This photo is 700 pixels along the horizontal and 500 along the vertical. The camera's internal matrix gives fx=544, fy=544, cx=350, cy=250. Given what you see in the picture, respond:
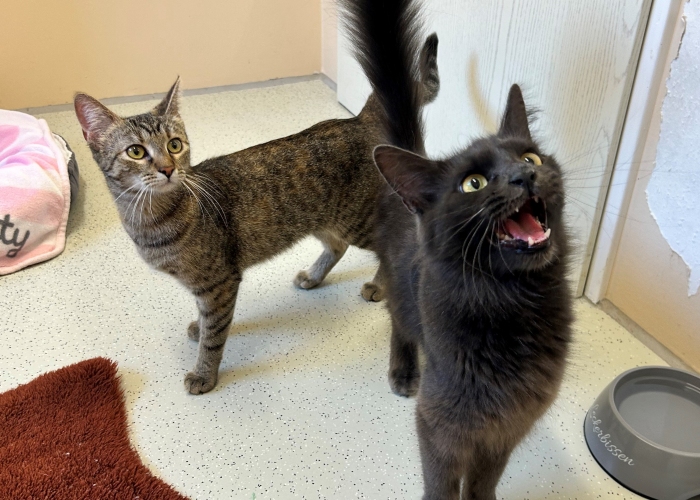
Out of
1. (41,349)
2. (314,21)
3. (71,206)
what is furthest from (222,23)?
(41,349)

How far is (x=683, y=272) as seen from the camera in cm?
127

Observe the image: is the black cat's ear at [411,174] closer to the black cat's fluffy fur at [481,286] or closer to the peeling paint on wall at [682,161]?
the black cat's fluffy fur at [481,286]

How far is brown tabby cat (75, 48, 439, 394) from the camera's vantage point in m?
1.23

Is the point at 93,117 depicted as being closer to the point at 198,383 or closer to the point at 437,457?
the point at 198,383

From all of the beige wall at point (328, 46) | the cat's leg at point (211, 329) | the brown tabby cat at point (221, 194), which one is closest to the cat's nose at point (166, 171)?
the brown tabby cat at point (221, 194)

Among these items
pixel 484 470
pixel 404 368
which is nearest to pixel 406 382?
pixel 404 368

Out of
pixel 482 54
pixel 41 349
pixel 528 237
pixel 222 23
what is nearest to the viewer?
pixel 528 237

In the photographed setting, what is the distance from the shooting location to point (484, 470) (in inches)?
40.4

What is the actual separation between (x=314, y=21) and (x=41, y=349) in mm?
2263

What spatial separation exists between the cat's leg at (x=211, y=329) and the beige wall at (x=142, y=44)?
1.92 meters

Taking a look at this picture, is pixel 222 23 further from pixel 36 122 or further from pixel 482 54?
pixel 482 54

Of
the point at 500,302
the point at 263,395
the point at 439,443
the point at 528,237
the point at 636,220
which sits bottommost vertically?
the point at 263,395

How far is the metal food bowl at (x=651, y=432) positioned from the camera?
3.44 ft

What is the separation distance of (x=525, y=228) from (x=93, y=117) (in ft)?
3.23
